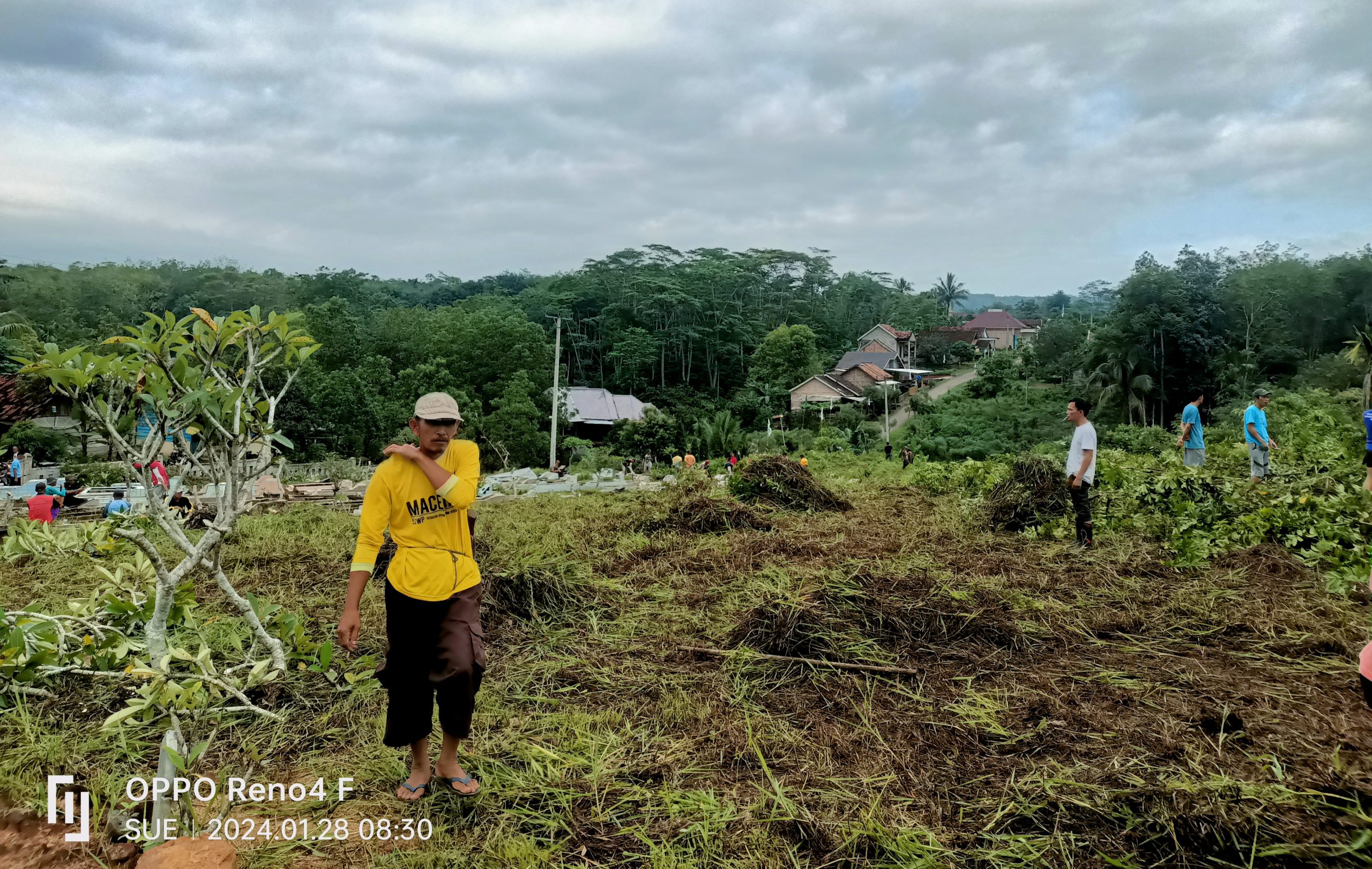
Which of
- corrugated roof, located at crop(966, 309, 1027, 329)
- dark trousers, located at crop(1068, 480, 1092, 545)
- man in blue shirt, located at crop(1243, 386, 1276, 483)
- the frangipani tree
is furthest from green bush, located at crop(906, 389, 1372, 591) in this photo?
corrugated roof, located at crop(966, 309, 1027, 329)

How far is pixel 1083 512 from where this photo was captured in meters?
5.88

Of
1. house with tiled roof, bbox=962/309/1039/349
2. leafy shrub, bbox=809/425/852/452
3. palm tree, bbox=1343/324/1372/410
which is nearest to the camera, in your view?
palm tree, bbox=1343/324/1372/410

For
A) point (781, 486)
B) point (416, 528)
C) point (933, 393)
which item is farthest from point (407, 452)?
point (933, 393)

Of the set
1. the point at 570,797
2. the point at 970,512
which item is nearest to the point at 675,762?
the point at 570,797

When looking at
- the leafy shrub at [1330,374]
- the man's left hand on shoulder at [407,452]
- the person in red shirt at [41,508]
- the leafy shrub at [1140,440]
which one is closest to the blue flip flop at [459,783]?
the man's left hand on shoulder at [407,452]

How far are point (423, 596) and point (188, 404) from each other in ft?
5.01

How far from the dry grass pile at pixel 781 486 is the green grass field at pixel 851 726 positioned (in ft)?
10.5

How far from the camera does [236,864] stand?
2250 millimetres

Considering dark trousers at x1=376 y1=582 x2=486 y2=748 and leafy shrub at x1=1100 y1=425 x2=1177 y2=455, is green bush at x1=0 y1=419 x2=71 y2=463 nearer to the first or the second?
dark trousers at x1=376 y1=582 x2=486 y2=748

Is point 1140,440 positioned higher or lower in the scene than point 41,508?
lower

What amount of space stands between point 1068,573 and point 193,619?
202 inches

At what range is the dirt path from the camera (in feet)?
113

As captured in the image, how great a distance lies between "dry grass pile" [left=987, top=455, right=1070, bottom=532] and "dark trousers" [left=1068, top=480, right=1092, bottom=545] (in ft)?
2.32

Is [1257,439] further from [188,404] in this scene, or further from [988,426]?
[988,426]
